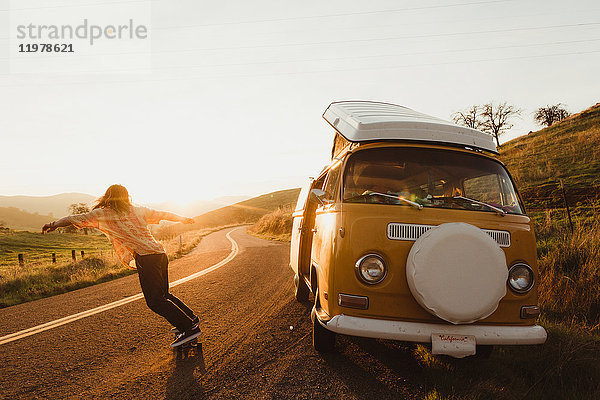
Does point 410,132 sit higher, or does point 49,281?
point 410,132

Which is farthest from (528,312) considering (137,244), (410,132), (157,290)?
(137,244)

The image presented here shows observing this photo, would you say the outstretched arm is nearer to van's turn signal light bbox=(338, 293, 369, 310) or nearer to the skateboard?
the skateboard

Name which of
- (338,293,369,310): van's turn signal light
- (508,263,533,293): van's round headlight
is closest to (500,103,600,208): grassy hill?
(508,263,533,293): van's round headlight

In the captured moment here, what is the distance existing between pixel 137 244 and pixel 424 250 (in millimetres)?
3091

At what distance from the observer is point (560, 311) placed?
4930mm

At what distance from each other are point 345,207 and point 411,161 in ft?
3.66

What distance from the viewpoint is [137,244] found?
13.3 ft

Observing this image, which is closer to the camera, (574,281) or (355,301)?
(355,301)

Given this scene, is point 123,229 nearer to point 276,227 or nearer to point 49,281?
point 49,281

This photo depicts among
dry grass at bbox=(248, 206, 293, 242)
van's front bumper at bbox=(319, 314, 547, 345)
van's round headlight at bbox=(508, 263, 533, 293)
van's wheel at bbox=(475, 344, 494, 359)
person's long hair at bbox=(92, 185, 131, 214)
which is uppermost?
person's long hair at bbox=(92, 185, 131, 214)

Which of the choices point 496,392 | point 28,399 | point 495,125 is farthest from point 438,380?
point 495,125

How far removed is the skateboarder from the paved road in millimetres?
443

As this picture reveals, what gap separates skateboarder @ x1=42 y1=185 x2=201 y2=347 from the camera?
402 centimetres

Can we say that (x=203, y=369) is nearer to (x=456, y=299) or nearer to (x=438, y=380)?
(x=438, y=380)
